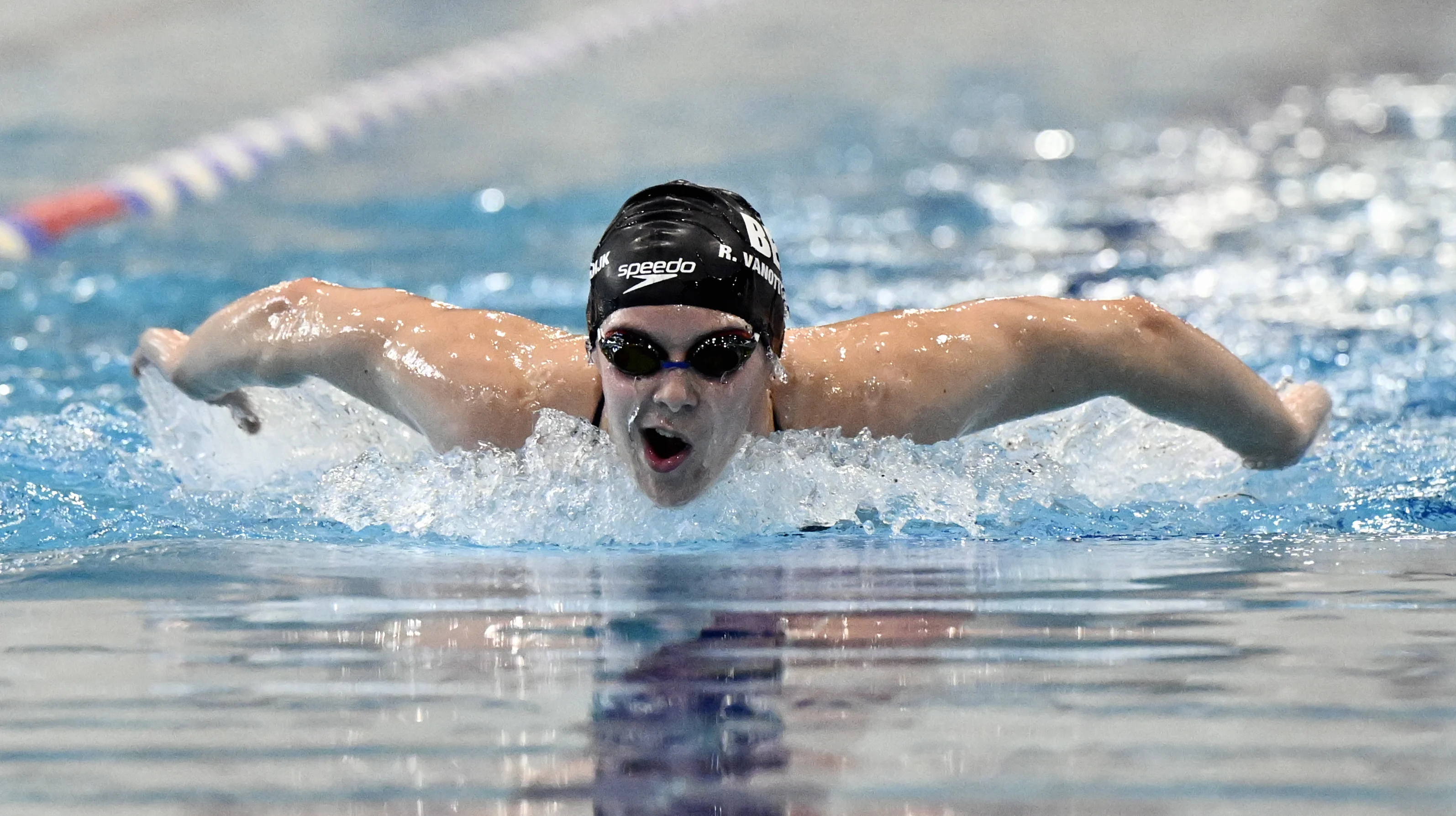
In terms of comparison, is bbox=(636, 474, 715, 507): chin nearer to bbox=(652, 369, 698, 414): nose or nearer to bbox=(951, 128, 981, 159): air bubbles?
bbox=(652, 369, 698, 414): nose

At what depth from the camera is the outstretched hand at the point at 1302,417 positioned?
3.11 metres

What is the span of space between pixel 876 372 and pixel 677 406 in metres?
0.52

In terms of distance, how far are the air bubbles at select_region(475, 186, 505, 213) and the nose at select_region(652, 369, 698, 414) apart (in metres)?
4.64

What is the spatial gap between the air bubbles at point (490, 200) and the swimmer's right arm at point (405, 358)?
3.86 metres

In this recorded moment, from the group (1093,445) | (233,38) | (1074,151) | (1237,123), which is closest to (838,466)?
(1093,445)

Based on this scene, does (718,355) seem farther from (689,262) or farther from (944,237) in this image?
(944,237)

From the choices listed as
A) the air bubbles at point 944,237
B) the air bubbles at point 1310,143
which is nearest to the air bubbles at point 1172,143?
the air bubbles at point 1310,143

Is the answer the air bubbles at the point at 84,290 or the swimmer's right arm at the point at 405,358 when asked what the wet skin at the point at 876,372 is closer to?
the swimmer's right arm at the point at 405,358

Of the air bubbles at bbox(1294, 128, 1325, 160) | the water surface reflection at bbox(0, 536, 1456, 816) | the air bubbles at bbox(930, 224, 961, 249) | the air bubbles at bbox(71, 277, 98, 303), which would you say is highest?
the air bubbles at bbox(1294, 128, 1325, 160)

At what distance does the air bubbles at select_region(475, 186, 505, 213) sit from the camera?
709 cm

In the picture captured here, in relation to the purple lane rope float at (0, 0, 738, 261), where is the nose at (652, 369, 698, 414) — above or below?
below

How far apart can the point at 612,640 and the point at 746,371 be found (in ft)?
2.42

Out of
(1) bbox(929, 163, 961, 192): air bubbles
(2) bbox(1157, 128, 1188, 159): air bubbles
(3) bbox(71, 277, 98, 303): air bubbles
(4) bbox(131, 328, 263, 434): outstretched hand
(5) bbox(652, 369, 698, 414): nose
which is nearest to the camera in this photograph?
(5) bbox(652, 369, 698, 414): nose

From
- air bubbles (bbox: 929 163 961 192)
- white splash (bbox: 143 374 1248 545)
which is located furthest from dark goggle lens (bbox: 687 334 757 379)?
air bubbles (bbox: 929 163 961 192)
